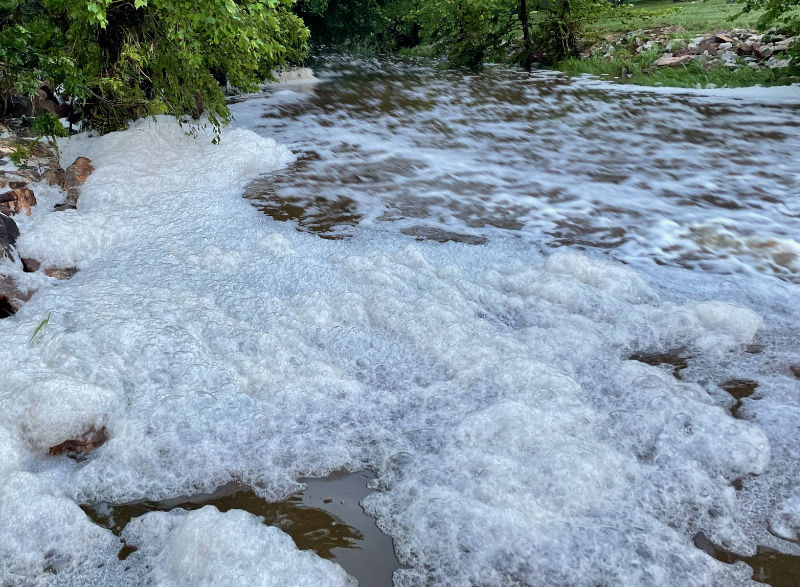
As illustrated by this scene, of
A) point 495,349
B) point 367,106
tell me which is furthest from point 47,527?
point 367,106

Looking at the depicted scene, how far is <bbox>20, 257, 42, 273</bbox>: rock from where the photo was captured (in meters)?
3.50

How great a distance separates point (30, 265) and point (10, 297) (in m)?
0.52

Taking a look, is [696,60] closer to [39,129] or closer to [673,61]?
[673,61]

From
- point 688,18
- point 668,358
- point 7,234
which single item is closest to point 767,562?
point 668,358

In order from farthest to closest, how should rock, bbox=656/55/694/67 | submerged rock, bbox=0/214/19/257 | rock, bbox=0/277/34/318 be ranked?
rock, bbox=656/55/694/67
submerged rock, bbox=0/214/19/257
rock, bbox=0/277/34/318

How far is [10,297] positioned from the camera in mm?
3053

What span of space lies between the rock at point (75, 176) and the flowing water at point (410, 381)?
160mm

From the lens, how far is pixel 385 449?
224 centimetres

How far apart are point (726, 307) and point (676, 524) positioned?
153 centimetres

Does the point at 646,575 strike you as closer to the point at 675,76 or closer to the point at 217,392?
the point at 217,392

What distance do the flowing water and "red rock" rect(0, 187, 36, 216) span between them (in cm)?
10

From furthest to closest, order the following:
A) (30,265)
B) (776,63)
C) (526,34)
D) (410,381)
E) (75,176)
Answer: (526,34) < (776,63) < (75,176) < (30,265) < (410,381)

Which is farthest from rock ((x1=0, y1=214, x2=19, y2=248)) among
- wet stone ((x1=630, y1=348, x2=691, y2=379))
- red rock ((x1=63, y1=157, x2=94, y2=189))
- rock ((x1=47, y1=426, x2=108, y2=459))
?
wet stone ((x1=630, y1=348, x2=691, y2=379))

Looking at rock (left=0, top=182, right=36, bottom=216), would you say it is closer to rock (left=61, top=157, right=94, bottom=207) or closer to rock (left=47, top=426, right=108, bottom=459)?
rock (left=61, top=157, right=94, bottom=207)
